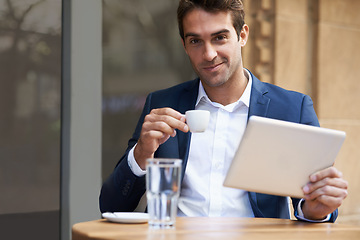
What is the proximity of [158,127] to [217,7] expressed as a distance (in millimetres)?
698

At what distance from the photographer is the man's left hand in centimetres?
145

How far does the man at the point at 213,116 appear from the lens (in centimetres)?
189

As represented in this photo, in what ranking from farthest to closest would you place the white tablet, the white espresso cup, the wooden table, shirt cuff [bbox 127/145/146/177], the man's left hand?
shirt cuff [bbox 127/145/146/177] → the white espresso cup → the man's left hand → the white tablet → the wooden table

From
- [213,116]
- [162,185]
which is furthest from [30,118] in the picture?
[162,185]

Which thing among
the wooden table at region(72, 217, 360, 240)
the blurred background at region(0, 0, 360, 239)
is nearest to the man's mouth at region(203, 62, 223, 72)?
the wooden table at region(72, 217, 360, 240)

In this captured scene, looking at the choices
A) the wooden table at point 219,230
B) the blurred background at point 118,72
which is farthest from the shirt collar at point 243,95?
the blurred background at point 118,72

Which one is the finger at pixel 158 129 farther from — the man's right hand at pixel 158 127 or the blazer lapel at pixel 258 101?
the blazer lapel at pixel 258 101

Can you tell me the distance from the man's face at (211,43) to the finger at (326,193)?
733mm

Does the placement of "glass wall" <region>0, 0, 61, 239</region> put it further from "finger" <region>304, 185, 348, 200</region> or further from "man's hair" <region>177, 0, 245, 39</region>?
"finger" <region>304, 185, 348, 200</region>

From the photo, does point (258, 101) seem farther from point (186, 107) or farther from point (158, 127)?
point (158, 127)

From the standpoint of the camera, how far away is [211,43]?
2080 millimetres

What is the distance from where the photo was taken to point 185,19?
7.00ft

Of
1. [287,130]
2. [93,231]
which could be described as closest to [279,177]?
[287,130]

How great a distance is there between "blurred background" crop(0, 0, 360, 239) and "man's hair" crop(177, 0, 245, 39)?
113cm
